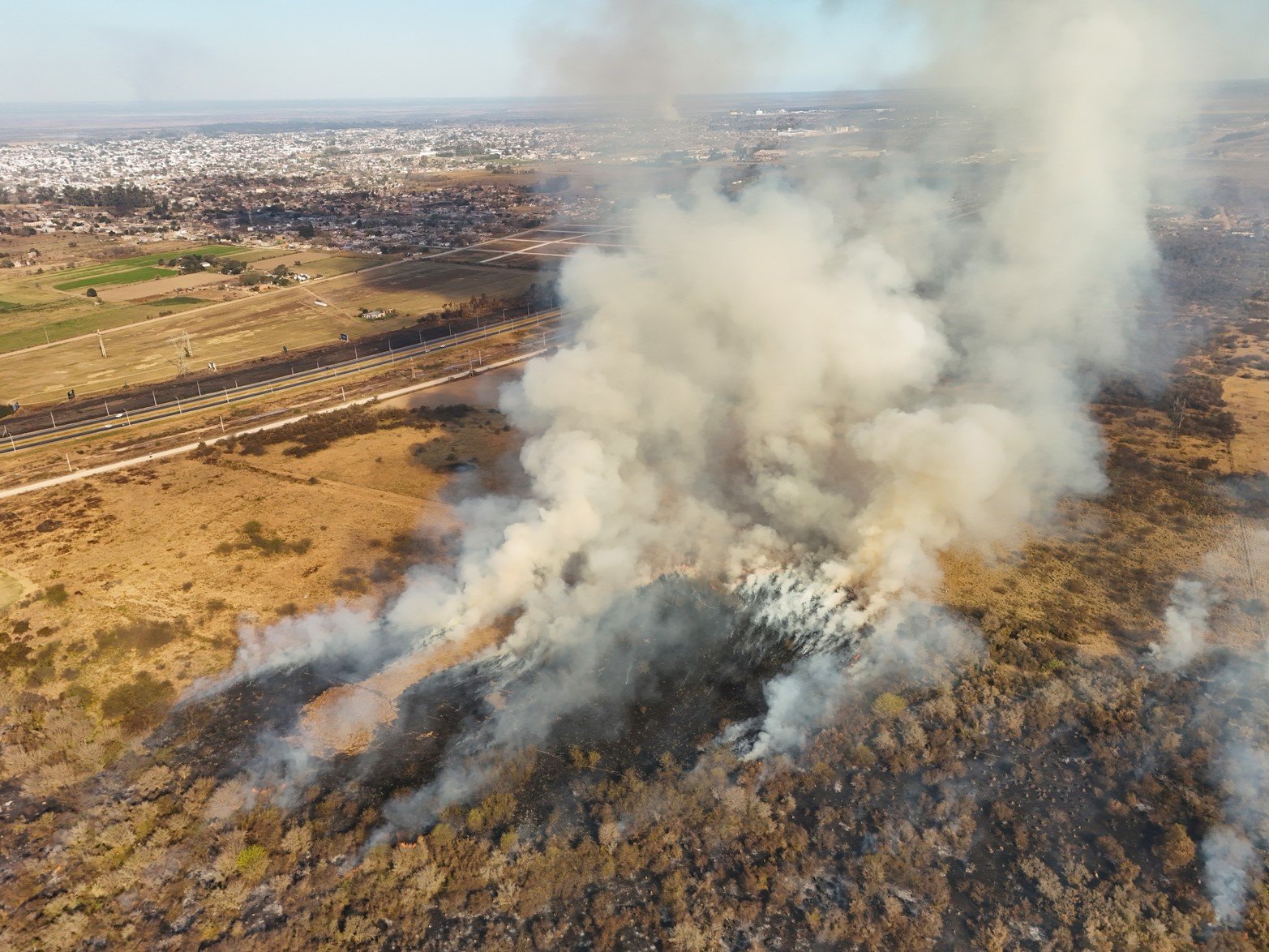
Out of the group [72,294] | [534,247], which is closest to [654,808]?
[72,294]

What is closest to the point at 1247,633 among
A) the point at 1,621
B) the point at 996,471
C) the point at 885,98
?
the point at 996,471

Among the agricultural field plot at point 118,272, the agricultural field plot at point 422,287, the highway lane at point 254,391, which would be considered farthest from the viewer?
the agricultural field plot at point 118,272

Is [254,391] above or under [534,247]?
under

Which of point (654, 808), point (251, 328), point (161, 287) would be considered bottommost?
point (654, 808)

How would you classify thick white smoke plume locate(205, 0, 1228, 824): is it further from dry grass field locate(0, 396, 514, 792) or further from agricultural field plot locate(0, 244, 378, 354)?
agricultural field plot locate(0, 244, 378, 354)

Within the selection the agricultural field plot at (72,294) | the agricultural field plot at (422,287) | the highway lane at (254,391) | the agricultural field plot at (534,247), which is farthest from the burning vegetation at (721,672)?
the agricultural field plot at (534,247)

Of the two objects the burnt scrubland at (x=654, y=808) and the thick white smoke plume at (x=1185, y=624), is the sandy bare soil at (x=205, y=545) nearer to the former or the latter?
the burnt scrubland at (x=654, y=808)

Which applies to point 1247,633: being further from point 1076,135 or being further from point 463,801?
point 1076,135

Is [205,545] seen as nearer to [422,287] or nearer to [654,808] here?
[654,808]
